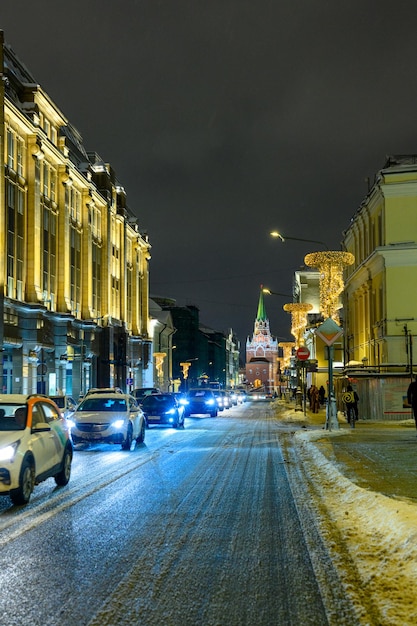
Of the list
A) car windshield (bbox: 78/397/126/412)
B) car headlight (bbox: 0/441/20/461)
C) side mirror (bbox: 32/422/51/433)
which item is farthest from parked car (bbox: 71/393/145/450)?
car headlight (bbox: 0/441/20/461)

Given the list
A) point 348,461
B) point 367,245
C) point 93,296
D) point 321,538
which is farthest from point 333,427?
point 93,296

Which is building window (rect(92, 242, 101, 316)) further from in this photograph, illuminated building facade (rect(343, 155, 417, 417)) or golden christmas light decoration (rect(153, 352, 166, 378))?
golden christmas light decoration (rect(153, 352, 166, 378))

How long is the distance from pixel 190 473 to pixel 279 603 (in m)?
9.13

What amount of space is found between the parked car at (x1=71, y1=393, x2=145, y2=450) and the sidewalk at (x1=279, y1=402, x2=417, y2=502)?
18.0ft

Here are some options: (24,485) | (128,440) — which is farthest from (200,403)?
(24,485)

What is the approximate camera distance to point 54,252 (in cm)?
5344

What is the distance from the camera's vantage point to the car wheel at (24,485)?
35.5 ft

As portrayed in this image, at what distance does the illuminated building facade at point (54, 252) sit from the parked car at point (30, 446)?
2791 centimetres

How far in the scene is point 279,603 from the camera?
6117 millimetres

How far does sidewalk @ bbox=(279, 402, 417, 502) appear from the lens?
12.0 metres

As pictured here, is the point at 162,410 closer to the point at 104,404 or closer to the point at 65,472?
the point at 104,404

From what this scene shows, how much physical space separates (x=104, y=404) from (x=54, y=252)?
32.9m

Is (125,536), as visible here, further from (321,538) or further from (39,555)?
(321,538)

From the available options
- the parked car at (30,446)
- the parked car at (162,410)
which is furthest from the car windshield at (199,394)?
the parked car at (30,446)
